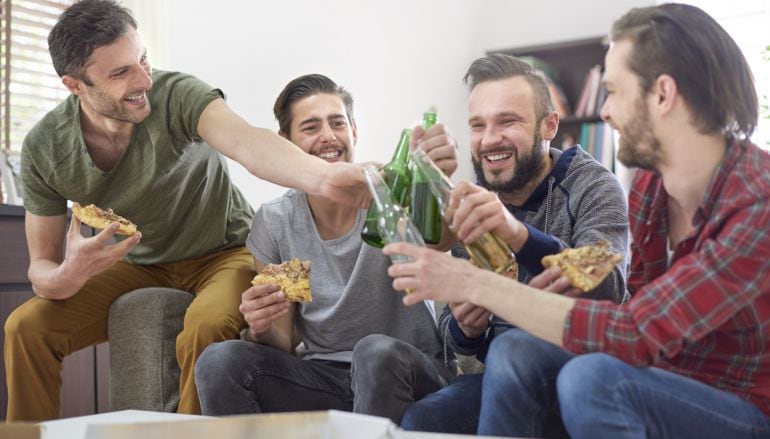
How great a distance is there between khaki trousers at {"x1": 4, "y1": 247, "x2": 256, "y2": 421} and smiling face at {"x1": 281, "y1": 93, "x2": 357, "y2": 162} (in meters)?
0.41

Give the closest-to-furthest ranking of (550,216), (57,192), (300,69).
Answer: (550,216) < (57,192) < (300,69)

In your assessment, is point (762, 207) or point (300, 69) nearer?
point (762, 207)

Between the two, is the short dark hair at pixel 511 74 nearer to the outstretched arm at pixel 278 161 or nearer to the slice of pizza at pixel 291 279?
the outstretched arm at pixel 278 161

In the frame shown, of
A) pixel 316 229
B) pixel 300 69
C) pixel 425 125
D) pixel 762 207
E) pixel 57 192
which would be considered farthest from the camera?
pixel 300 69

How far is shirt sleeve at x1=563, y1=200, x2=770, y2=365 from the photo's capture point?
1188 millimetres

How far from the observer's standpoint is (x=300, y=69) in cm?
415

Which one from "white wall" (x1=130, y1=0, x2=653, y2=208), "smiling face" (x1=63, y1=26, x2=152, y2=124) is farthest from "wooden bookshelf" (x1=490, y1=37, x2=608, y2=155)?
"smiling face" (x1=63, y1=26, x2=152, y2=124)

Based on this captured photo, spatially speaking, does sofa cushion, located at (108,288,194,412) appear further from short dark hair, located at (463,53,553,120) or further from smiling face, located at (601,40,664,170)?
smiling face, located at (601,40,664,170)

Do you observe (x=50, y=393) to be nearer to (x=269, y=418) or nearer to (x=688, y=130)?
(x=269, y=418)

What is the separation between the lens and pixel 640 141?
1.32 meters

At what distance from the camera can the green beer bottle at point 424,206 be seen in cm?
168

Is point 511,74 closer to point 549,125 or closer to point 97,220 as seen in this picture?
point 549,125

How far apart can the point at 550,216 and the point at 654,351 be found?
642 millimetres

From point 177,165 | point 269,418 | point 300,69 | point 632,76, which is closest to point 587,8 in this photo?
point 300,69
